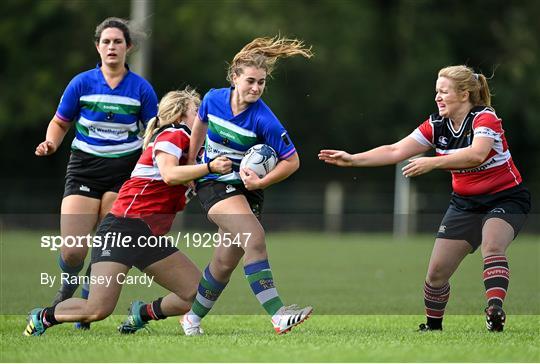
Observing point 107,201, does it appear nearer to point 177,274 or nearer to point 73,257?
point 73,257

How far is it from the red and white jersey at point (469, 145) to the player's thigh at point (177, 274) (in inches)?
70.7

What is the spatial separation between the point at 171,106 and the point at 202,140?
1.04ft

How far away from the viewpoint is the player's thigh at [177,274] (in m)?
6.82

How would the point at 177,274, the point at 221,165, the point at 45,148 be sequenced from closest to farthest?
the point at 221,165 → the point at 177,274 → the point at 45,148

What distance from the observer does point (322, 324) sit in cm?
764

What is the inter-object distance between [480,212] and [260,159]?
1.66 m

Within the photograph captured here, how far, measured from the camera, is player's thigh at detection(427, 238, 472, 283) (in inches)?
278

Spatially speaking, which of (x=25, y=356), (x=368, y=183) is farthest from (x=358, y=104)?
(x=25, y=356)

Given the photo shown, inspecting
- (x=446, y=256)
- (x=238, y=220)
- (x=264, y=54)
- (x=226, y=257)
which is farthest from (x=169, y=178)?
(x=446, y=256)

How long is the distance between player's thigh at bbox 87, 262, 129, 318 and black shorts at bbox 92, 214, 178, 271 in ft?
0.15

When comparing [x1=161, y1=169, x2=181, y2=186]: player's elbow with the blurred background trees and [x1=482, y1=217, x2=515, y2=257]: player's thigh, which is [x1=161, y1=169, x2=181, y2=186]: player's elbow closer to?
[x1=482, y1=217, x2=515, y2=257]: player's thigh

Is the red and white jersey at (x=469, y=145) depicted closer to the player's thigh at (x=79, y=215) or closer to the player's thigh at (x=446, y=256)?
the player's thigh at (x=446, y=256)

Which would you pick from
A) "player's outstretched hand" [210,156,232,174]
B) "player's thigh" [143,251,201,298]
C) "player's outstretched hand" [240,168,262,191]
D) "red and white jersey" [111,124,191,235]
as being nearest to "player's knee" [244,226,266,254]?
"player's outstretched hand" [240,168,262,191]

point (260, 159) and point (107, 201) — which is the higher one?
point (260, 159)
